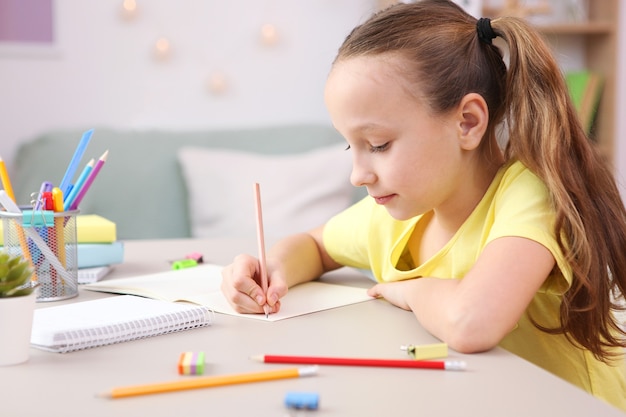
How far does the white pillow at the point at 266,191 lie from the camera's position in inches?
98.5

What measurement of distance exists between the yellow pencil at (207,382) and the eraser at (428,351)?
10 cm

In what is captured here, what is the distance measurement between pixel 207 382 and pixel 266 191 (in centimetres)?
191

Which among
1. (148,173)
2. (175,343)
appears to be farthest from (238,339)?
(148,173)

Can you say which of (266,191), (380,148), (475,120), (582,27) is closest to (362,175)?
(380,148)

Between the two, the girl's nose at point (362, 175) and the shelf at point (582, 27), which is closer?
the girl's nose at point (362, 175)

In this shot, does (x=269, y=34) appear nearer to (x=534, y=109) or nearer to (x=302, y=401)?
(x=534, y=109)

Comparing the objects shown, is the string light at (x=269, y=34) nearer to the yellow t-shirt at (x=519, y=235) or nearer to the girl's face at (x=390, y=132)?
the yellow t-shirt at (x=519, y=235)

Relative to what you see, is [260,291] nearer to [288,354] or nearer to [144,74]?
[288,354]

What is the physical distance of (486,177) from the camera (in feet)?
3.54

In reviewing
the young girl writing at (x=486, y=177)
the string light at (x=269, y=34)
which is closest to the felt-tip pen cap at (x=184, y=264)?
the young girl writing at (x=486, y=177)

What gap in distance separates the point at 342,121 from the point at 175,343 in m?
0.34

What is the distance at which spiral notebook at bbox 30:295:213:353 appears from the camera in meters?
0.76

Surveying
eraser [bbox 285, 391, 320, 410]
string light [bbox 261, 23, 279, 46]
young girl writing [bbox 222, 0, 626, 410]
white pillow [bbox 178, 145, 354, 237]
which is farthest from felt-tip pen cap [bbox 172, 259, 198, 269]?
string light [bbox 261, 23, 279, 46]

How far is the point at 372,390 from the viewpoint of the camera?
2.08 ft
